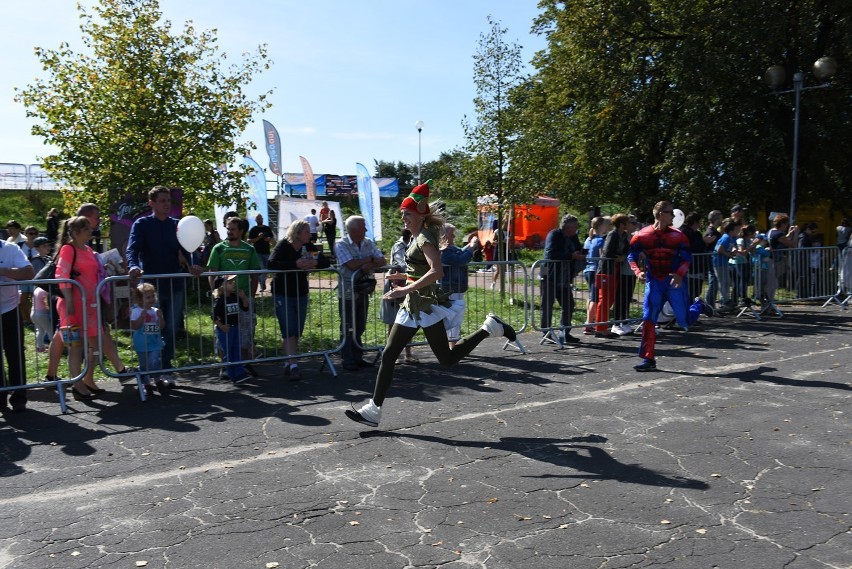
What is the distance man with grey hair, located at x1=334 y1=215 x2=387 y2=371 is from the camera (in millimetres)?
9617

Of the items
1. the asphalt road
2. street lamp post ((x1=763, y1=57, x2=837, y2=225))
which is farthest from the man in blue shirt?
street lamp post ((x1=763, y1=57, x2=837, y2=225))

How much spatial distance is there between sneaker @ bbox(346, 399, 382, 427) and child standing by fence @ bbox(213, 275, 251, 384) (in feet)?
8.74

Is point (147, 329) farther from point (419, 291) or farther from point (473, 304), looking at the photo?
point (473, 304)

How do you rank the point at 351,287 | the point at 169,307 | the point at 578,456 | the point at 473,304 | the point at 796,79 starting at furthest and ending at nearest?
the point at 796,79, the point at 473,304, the point at 351,287, the point at 169,307, the point at 578,456

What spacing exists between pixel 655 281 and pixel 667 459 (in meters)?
3.99

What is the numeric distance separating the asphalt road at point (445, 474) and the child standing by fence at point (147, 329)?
1.48 ft

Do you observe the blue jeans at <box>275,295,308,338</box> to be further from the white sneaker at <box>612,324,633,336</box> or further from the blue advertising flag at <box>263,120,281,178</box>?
the blue advertising flag at <box>263,120,281,178</box>

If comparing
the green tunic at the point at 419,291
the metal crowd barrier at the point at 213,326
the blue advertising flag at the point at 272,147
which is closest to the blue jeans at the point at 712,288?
the metal crowd barrier at the point at 213,326

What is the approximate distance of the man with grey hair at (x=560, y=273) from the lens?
11.8 metres

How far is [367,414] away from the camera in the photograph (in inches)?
263

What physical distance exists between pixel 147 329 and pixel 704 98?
1879 centimetres

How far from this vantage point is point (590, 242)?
1325 cm

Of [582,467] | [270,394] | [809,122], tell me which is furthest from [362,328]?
[809,122]

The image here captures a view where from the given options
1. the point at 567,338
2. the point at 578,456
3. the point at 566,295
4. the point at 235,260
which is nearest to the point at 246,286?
the point at 235,260
